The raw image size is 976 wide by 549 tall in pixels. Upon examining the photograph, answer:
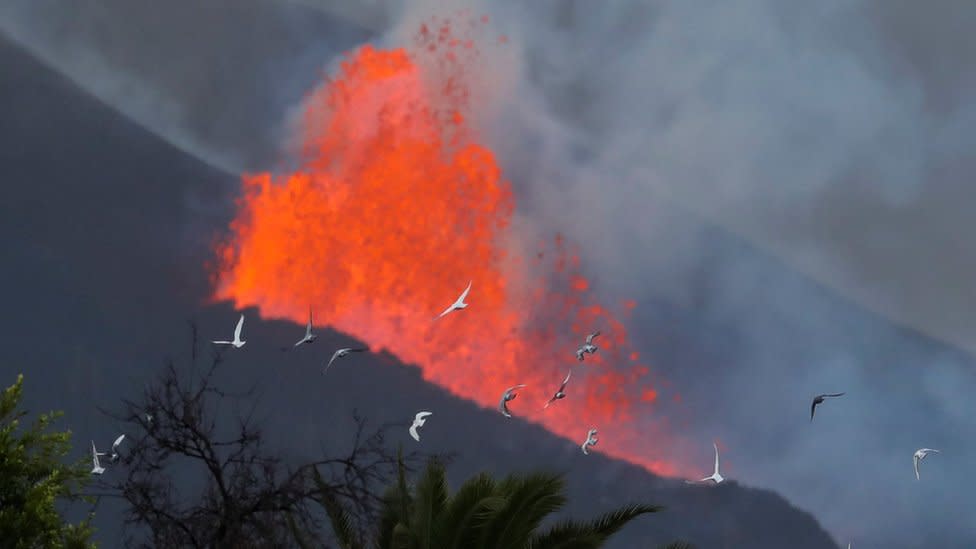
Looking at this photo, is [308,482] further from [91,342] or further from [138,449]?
[91,342]

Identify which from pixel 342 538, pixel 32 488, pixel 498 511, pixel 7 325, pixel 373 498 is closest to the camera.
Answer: pixel 32 488

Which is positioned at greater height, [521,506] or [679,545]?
[521,506]

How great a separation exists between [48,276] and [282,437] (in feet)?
145

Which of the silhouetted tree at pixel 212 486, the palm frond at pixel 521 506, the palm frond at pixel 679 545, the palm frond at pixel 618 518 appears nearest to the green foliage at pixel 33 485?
the silhouetted tree at pixel 212 486

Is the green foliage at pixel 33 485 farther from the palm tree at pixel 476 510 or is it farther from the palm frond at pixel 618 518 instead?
the palm frond at pixel 618 518

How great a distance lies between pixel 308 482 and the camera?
83.0 ft

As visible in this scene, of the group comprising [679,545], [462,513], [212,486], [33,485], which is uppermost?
[212,486]

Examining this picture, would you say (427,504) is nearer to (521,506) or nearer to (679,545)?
(521,506)

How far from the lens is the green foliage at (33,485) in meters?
16.7

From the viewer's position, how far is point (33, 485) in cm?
1748

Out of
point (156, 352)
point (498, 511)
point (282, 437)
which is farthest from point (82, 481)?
point (156, 352)

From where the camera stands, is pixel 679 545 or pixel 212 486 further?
pixel 212 486

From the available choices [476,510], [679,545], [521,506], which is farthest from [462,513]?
[679,545]

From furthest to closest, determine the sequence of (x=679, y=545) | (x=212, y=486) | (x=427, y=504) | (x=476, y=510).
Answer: (x=212, y=486) → (x=679, y=545) → (x=427, y=504) → (x=476, y=510)
